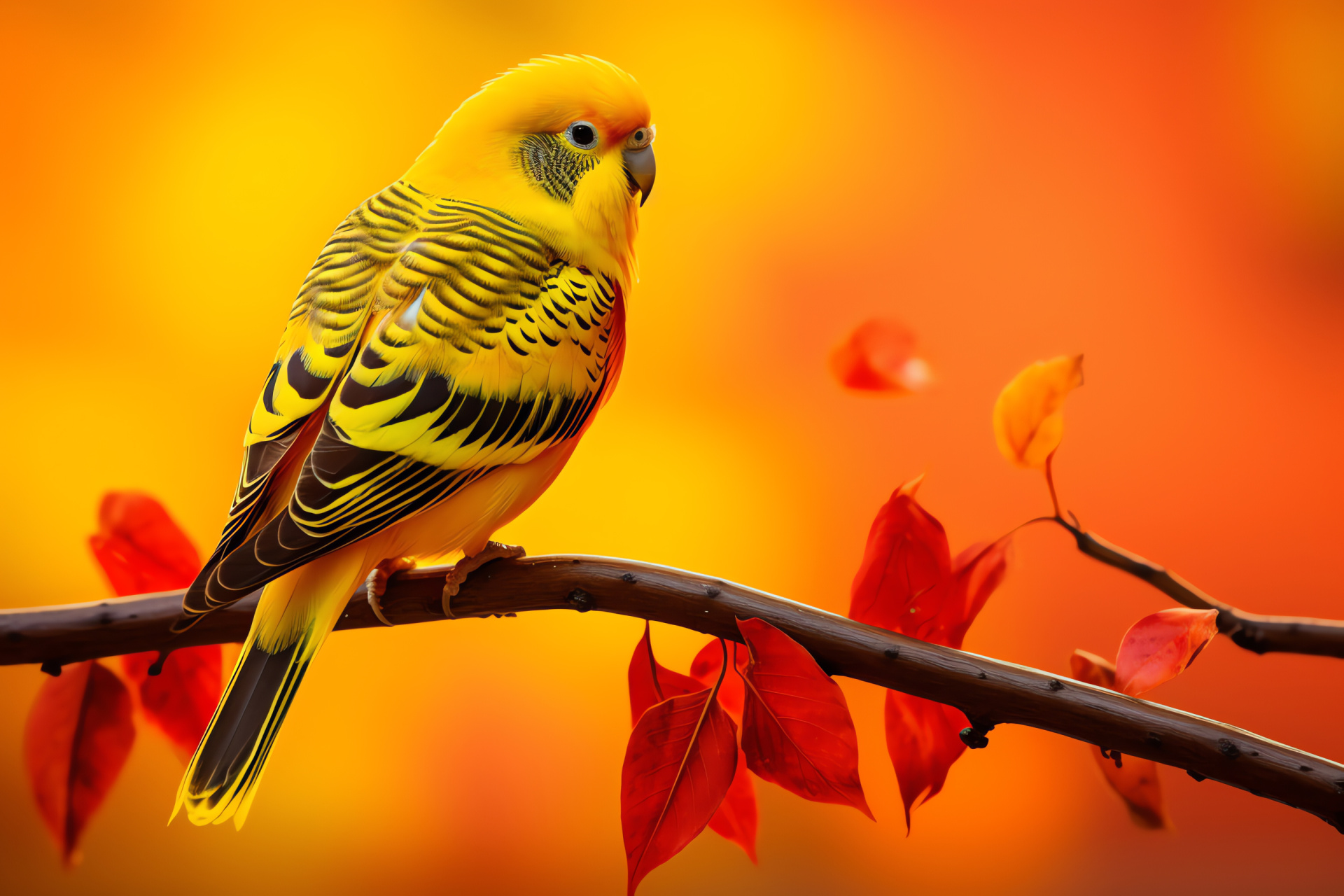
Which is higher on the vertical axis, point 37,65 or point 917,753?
point 37,65

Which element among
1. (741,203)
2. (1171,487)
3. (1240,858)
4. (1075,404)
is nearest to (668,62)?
(741,203)

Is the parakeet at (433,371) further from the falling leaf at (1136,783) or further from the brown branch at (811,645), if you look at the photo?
the falling leaf at (1136,783)

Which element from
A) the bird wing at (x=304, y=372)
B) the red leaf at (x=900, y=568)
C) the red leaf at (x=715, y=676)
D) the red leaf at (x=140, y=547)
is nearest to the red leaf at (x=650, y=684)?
the red leaf at (x=715, y=676)

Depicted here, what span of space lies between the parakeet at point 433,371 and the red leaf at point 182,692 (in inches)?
8.0

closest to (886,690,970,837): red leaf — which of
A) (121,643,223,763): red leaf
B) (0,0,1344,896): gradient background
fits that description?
(0,0,1344,896): gradient background

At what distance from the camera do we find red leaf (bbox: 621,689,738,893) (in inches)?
22.3

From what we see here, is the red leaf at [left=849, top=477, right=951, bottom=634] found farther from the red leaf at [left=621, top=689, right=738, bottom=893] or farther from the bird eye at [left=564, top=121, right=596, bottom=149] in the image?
the bird eye at [left=564, top=121, right=596, bottom=149]

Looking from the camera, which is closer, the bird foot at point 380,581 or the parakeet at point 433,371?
the parakeet at point 433,371

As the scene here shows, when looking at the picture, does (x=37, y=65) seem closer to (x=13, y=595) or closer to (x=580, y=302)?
(x=13, y=595)

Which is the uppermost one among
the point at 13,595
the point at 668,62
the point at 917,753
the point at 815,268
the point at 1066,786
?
the point at 668,62

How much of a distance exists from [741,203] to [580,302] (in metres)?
0.46

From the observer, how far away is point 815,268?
103 centimetres

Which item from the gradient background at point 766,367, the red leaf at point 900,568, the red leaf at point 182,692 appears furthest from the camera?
the gradient background at point 766,367

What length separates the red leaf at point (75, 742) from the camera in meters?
0.69
